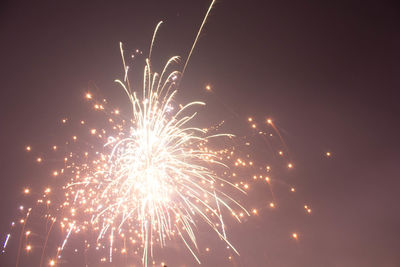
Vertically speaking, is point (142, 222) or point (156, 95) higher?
point (156, 95)

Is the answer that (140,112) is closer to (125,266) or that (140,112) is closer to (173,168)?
(173,168)

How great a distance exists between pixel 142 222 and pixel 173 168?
2708 millimetres

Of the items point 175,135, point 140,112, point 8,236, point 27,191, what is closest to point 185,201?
point 175,135

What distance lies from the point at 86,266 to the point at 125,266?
559 centimetres

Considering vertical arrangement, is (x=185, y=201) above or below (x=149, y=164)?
below

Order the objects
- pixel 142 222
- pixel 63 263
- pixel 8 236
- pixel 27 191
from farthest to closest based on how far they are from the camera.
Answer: pixel 63 263, pixel 8 236, pixel 27 191, pixel 142 222

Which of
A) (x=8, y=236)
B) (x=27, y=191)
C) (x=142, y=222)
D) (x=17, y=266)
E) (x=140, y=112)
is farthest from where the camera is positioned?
(x=17, y=266)

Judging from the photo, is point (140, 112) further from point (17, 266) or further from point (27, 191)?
point (17, 266)

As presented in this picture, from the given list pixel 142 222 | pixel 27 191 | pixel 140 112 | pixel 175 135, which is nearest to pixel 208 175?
pixel 175 135

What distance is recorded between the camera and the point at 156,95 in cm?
1174

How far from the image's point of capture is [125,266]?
750 inches

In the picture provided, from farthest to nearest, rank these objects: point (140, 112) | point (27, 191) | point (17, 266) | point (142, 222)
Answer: point (17, 266), point (27, 191), point (140, 112), point (142, 222)

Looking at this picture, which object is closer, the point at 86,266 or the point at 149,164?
the point at 149,164

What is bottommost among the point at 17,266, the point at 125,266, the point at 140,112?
the point at 125,266
